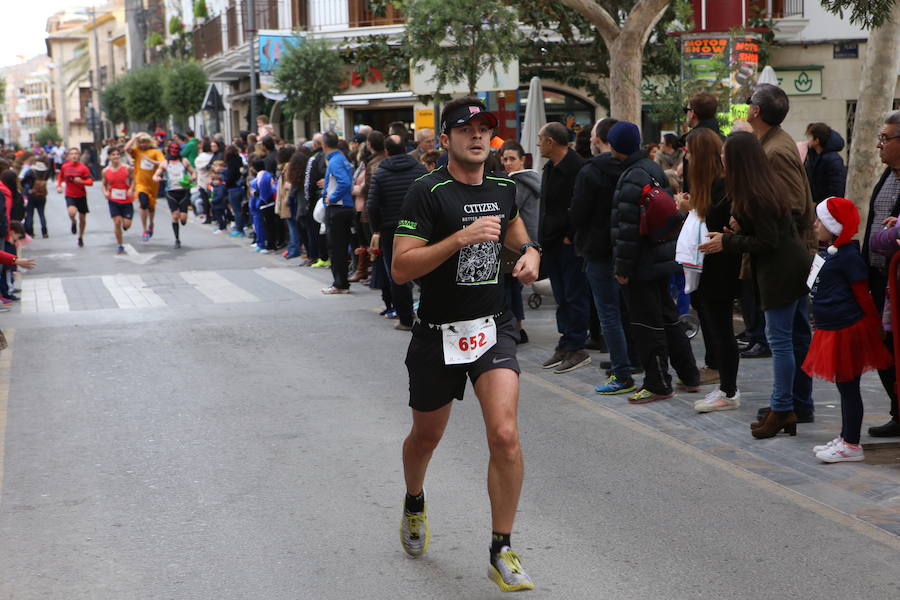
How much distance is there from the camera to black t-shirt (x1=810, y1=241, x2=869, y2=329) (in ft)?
21.1

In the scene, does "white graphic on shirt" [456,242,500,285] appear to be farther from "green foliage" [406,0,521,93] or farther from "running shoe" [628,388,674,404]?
"green foliage" [406,0,521,93]

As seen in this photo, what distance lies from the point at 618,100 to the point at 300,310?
4574 mm

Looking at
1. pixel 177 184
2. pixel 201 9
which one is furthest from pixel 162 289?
pixel 201 9

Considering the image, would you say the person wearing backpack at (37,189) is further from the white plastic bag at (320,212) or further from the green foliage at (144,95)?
the green foliage at (144,95)

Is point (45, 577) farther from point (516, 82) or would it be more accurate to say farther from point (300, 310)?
point (516, 82)

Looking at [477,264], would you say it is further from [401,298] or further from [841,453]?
[401,298]

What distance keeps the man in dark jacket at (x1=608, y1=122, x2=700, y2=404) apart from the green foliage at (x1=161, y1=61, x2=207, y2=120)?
35.9 meters

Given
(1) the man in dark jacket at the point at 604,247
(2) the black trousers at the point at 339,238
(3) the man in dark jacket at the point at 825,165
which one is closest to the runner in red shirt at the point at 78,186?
(2) the black trousers at the point at 339,238

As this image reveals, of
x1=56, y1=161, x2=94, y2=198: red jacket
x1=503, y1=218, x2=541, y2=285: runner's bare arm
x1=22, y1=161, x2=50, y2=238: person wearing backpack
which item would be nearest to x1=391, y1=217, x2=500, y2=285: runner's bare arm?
x1=503, y1=218, x2=541, y2=285: runner's bare arm

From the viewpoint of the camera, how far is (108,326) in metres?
12.3

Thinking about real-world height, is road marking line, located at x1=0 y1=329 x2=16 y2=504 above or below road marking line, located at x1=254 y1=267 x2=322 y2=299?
Result: below

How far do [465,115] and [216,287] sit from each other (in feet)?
36.9

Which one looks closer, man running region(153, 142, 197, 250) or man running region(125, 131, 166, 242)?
man running region(125, 131, 166, 242)

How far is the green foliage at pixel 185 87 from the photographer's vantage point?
1651 inches
